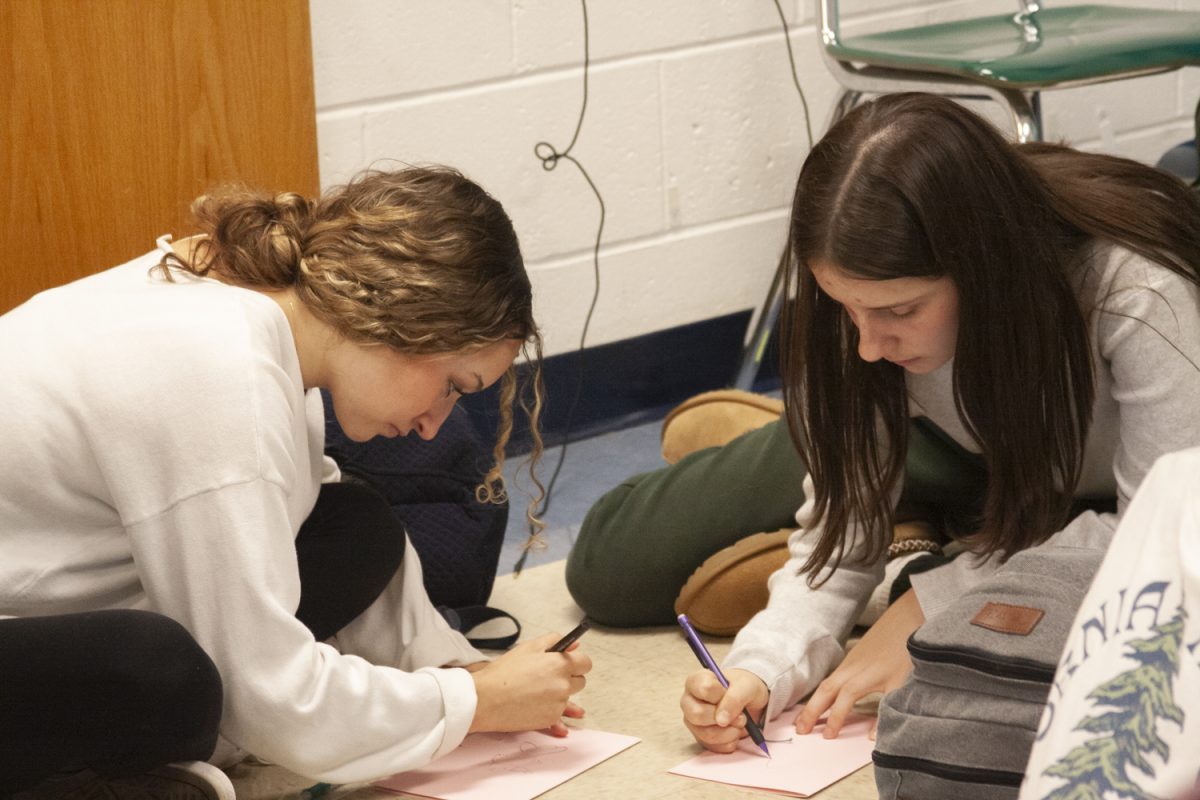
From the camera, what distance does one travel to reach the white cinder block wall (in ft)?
7.61

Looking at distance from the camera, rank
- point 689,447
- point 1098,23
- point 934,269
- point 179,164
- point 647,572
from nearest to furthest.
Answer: point 934,269, point 647,572, point 179,164, point 689,447, point 1098,23

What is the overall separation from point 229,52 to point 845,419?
3.10 ft

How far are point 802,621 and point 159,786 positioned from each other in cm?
63

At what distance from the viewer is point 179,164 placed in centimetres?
193

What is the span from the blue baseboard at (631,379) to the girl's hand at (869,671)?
104 cm

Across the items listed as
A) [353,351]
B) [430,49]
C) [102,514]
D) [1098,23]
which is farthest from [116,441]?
[1098,23]

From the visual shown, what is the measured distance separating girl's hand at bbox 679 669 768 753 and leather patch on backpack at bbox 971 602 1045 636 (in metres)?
0.29

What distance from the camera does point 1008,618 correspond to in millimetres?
1180

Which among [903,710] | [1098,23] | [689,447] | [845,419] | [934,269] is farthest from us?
[1098,23]

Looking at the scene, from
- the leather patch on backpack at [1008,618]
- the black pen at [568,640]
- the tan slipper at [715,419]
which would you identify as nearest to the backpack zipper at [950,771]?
the leather patch on backpack at [1008,618]

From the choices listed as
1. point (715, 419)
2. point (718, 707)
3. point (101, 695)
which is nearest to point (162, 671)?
point (101, 695)

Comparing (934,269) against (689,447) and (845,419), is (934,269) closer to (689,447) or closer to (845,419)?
(845,419)

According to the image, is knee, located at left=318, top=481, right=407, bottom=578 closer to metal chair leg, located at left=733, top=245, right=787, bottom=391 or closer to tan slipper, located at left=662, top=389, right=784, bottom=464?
tan slipper, located at left=662, top=389, right=784, bottom=464

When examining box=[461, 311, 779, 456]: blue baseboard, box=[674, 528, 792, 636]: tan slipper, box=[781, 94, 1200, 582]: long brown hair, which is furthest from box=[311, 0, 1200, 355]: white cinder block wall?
box=[781, 94, 1200, 582]: long brown hair
